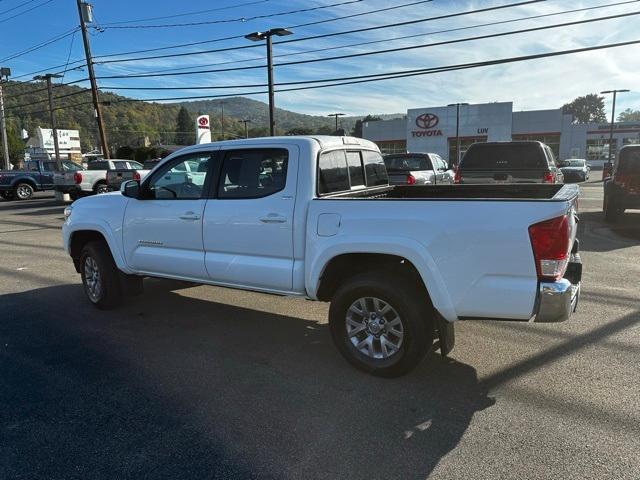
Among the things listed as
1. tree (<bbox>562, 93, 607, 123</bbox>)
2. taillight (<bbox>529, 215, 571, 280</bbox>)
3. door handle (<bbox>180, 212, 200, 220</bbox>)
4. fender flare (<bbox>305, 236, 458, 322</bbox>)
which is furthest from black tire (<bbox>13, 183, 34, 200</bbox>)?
tree (<bbox>562, 93, 607, 123</bbox>)

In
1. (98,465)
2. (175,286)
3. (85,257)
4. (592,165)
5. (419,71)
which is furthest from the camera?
(592,165)

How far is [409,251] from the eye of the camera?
3.57m

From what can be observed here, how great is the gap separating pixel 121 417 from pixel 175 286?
3706mm

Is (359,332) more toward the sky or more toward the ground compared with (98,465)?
more toward the sky

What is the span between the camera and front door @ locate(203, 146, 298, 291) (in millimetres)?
4234

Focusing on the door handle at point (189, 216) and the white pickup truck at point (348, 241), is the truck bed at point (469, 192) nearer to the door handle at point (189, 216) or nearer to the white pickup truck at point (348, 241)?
the white pickup truck at point (348, 241)

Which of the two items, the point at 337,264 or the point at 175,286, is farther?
the point at 175,286

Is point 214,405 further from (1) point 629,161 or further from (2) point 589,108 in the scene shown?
(2) point 589,108

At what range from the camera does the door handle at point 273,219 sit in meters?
4.20

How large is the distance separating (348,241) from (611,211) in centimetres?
1061

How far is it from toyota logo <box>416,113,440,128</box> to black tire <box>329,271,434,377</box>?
173 feet

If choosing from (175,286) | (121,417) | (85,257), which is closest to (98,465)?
(121,417)

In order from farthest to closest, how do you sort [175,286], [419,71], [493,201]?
[419,71], [175,286], [493,201]

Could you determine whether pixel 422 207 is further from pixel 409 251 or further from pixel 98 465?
pixel 98 465
